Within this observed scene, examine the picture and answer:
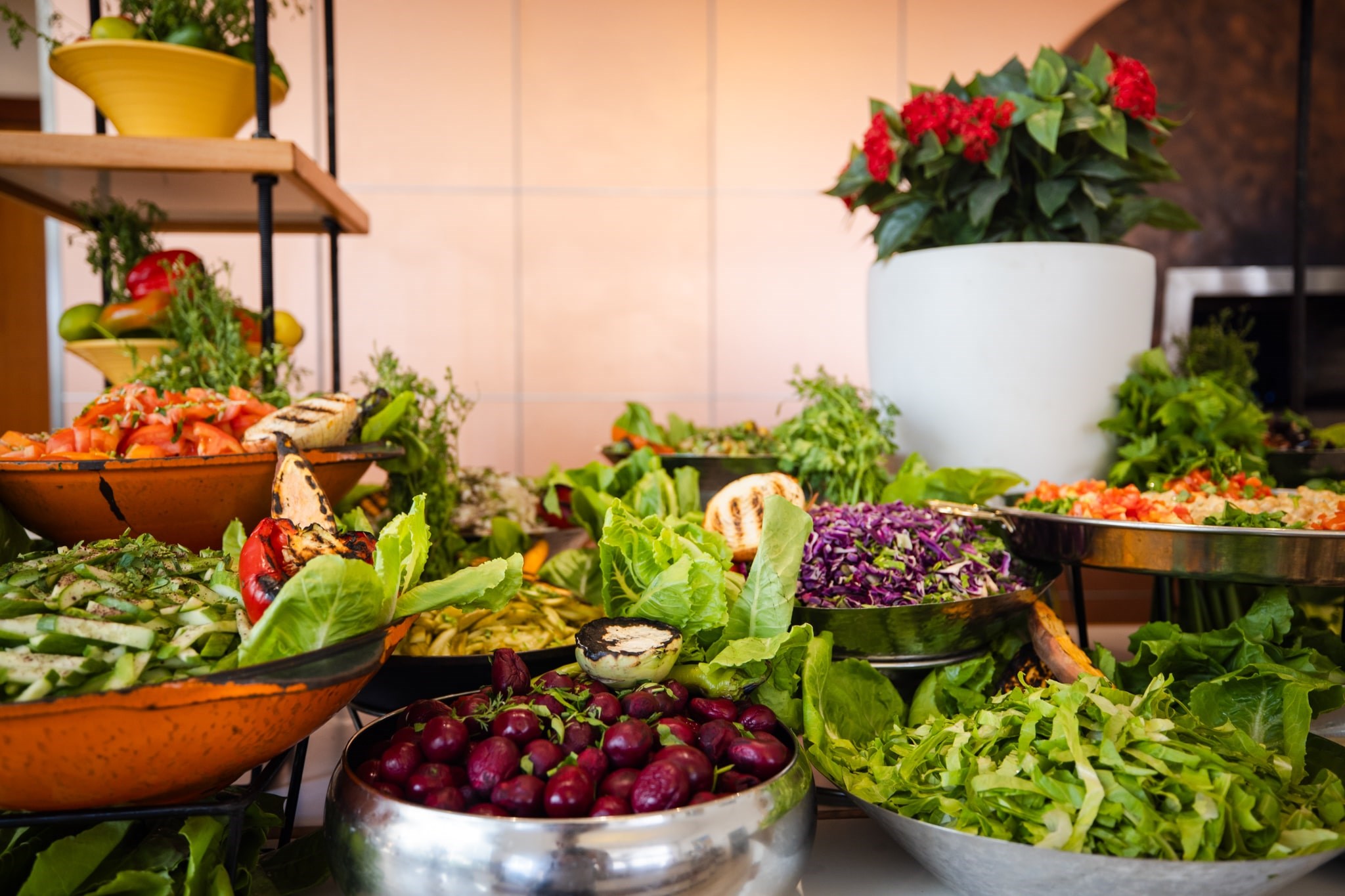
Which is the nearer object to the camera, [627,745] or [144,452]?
[627,745]

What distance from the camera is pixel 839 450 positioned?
164 centimetres

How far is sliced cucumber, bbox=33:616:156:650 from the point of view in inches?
26.4

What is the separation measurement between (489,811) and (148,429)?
77 centimetres

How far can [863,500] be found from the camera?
64.9 inches

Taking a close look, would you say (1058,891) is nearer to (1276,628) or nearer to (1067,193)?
(1276,628)

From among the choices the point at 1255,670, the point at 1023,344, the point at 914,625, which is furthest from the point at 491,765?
the point at 1023,344

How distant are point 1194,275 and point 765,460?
126 inches

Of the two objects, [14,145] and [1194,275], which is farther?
[1194,275]

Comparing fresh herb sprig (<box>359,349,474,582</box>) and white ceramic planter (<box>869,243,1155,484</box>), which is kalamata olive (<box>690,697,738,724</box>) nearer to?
fresh herb sprig (<box>359,349,474,582</box>)

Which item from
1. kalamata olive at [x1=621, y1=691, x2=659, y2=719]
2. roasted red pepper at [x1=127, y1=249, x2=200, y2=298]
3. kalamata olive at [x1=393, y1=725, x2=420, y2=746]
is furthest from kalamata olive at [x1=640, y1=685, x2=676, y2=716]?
roasted red pepper at [x1=127, y1=249, x2=200, y2=298]

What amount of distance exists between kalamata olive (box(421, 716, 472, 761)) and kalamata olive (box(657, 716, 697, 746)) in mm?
169

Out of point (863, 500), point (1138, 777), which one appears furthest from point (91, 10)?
point (1138, 777)

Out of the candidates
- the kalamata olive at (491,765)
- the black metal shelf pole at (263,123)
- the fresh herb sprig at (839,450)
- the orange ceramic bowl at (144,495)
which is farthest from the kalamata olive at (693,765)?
the black metal shelf pole at (263,123)

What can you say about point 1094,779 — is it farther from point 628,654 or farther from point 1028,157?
point 1028,157
